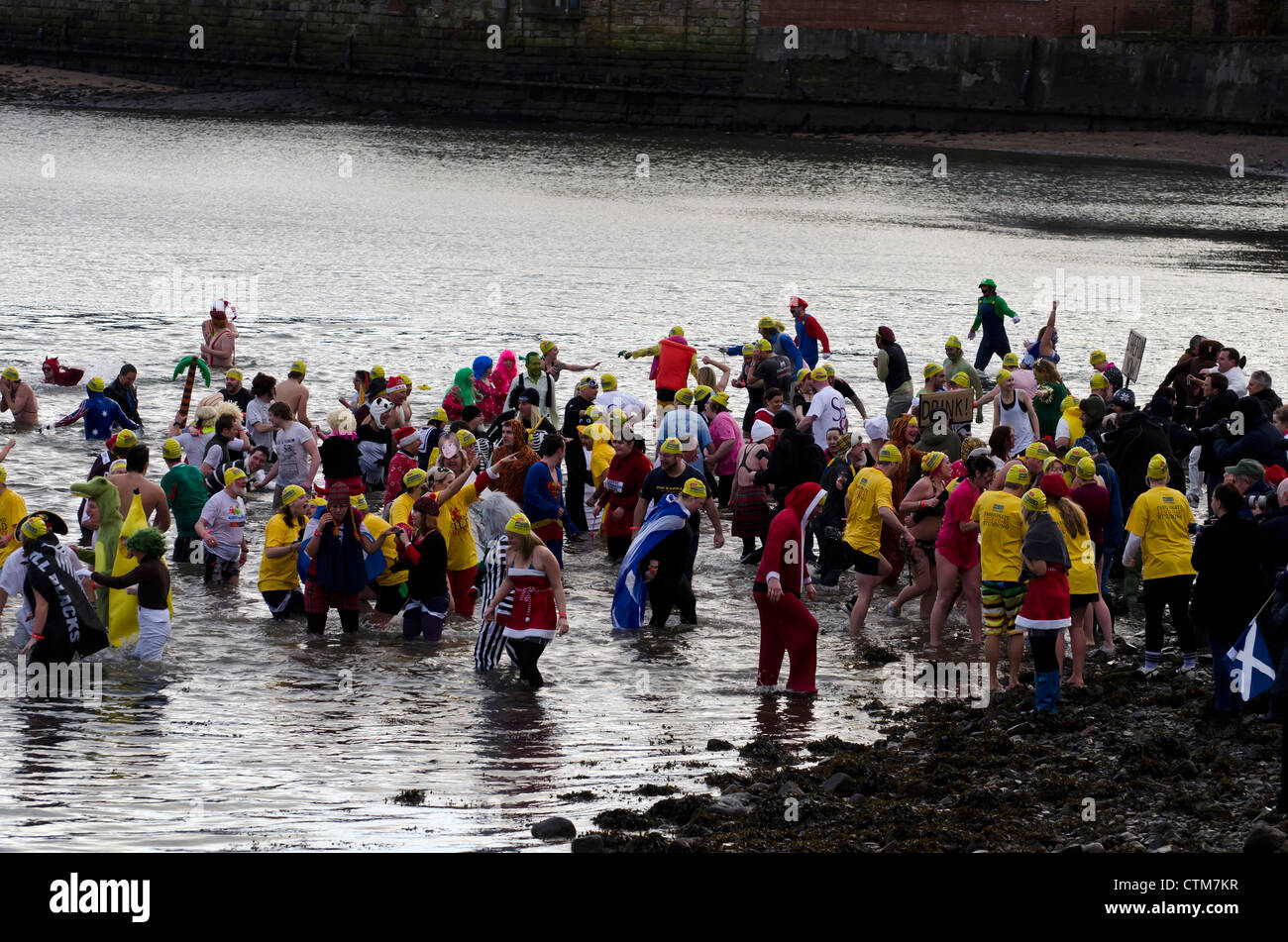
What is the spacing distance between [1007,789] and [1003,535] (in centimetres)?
243

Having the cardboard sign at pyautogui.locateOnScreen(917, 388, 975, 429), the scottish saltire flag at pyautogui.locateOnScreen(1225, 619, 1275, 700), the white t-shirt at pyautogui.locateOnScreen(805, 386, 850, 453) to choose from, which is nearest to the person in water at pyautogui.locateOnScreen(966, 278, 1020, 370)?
the cardboard sign at pyautogui.locateOnScreen(917, 388, 975, 429)

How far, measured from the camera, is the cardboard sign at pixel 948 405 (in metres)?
15.4

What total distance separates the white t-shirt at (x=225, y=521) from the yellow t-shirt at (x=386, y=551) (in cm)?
162

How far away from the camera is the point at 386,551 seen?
12.7m

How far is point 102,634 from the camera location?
1135cm

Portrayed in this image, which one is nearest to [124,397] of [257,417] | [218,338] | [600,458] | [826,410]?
→ [218,338]

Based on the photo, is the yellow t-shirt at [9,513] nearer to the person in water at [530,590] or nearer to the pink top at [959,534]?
the person in water at [530,590]

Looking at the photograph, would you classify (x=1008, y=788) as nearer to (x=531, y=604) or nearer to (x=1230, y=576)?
(x=1230, y=576)

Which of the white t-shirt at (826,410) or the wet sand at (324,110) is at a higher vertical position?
the wet sand at (324,110)

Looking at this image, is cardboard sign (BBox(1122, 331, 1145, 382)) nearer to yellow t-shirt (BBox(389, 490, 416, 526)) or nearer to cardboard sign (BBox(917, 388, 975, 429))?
cardboard sign (BBox(917, 388, 975, 429))

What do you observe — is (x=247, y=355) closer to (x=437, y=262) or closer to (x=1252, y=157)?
(x=437, y=262)

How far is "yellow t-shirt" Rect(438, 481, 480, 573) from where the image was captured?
13.0 m

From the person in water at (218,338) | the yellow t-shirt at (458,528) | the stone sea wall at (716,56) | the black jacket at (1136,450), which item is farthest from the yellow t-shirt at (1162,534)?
the stone sea wall at (716,56)
